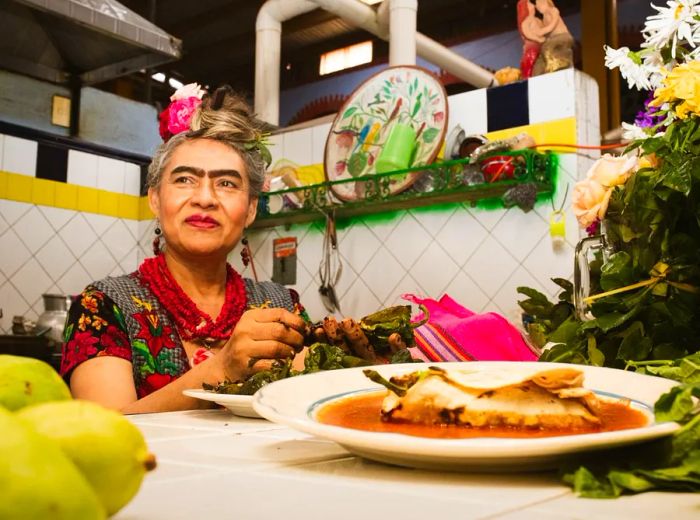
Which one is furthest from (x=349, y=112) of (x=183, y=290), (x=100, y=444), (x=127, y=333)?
(x=100, y=444)

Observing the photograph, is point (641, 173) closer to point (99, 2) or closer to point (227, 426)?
point (227, 426)

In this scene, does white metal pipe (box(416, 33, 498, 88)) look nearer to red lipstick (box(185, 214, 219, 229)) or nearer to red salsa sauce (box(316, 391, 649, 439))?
red lipstick (box(185, 214, 219, 229))

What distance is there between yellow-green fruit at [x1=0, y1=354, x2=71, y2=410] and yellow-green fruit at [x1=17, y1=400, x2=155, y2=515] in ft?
0.13

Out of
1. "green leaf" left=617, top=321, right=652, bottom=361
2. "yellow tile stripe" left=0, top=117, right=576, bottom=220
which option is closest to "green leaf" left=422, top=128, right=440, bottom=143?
"yellow tile stripe" left=0, top=117, right=576, bottom=220

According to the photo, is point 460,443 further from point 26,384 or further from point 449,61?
point 449,61

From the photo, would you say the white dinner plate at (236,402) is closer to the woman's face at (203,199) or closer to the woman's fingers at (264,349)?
the woman's fingers at (264,349)

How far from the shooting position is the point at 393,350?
1.20 m

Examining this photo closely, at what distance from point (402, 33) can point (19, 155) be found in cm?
232

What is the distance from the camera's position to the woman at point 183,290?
154 cm

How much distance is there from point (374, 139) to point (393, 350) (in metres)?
2.20

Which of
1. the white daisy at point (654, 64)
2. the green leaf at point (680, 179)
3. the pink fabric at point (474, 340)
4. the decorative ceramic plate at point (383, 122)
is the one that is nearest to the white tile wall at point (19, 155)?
the decorative ceramic plate at point (383, 122)

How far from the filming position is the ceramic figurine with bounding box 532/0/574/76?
3010 mm

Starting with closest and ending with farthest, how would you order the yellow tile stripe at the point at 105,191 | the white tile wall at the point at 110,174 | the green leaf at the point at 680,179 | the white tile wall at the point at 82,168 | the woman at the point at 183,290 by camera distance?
the green leaf at the point at 680,179, the woman at the point at 183,290, the yellow tile stripe at the point at 105,191, the white tile wall at the point at 82,168, the white tile wall at the point at 110,174

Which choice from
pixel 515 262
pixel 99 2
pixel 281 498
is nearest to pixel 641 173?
pixel 281 498
